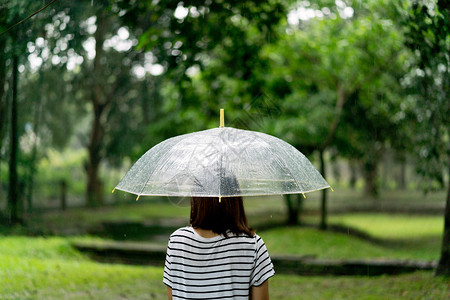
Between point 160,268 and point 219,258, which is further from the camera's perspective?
point 160,268

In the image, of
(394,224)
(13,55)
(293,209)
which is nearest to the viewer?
(13,55)

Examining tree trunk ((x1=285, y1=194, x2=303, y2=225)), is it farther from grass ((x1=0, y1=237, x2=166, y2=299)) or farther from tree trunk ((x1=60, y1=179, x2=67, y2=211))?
tree trunk ((x1=60, y1=179, x2=67, y2=211))

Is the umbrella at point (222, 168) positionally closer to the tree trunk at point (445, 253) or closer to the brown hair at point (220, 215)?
the brown hair at point (220, 215)

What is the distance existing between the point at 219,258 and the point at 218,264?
0.09 feet

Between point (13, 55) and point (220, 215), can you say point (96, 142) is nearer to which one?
point (13, 55)

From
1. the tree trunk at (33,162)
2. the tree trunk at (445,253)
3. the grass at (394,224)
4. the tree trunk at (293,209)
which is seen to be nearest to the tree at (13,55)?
the tree trunk at (33,162)

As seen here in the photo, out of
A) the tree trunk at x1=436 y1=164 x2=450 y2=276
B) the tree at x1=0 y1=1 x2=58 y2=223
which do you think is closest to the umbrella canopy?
the tree at x1=0 y1=1 x2=58 y2=223

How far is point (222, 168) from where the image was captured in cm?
232

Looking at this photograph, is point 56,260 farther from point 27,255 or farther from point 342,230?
point 342,230

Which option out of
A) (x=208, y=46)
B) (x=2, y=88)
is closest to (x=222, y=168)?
(x=2, y=88)

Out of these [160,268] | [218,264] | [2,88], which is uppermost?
[2,88]

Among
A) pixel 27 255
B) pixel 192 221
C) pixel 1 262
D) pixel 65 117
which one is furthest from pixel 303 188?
pixel 65 117

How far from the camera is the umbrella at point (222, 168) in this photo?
7.47 ft

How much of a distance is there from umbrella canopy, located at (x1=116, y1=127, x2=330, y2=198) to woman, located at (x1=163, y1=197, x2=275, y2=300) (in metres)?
0.16
